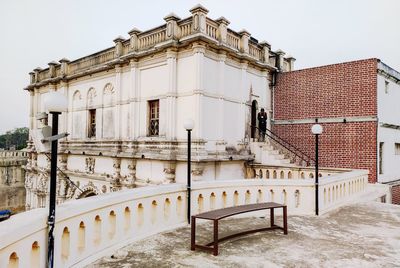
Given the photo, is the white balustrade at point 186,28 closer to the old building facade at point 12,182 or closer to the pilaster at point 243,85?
the pilaster at point 243,85

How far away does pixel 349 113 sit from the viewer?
45.9 feet

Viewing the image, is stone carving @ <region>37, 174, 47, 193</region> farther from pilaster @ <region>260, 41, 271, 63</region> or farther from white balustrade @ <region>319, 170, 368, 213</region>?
white balustrade @ <region>319, 170, 368, 213</region>

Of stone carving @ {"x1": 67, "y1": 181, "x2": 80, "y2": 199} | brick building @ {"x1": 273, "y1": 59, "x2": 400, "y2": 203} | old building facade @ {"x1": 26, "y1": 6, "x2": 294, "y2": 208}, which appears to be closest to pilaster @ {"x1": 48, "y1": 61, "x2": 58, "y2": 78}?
old building facade @ {"x1": 26, "y1": 6, "x2": 294, "y2": 208}

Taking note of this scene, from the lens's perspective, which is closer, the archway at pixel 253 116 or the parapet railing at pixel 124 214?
the parapet railing at pixel 124 214

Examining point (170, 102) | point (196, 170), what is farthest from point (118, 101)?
point (196, 170)

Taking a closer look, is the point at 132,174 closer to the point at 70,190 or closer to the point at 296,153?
the point at 70,190

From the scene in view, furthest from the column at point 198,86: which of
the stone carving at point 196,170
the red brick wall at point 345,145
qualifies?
the red brick wall at point 345,145

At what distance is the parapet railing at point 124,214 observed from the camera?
326 centimetres

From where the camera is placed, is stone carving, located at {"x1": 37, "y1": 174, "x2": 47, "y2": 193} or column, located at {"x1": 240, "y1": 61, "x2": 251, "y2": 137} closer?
column, located at {"x1": 240, "y1": 61, "x2": 251, "y2": 137}

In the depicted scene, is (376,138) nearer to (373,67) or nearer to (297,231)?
(373,67)

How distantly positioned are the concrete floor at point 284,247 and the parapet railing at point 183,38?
8.48 metres

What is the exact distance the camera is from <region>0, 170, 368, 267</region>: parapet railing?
3.26 meters

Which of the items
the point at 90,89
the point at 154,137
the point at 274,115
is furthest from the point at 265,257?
the point at 90,89

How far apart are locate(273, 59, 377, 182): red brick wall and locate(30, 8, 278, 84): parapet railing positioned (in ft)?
7.41
